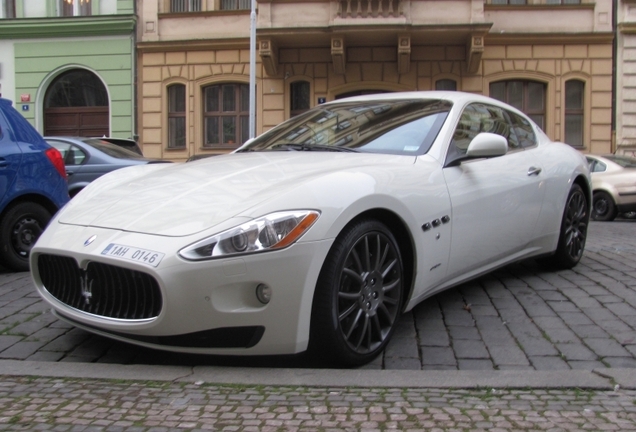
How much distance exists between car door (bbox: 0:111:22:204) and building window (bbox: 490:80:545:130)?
15.5 meters

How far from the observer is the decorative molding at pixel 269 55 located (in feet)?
59.2

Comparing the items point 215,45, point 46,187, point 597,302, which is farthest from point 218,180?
point 215,45

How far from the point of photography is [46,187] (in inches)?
228

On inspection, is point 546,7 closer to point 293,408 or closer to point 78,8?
point 78,8

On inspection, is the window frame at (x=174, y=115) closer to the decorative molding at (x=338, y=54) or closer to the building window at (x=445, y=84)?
the decorative molding at (x=338, y=54)

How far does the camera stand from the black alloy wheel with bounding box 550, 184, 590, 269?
5.26 metres

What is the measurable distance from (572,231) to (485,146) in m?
1.85

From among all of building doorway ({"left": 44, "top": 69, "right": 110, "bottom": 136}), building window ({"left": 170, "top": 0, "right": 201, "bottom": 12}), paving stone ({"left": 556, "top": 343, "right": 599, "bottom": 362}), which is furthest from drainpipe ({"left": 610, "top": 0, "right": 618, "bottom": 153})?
paving stone ({"left": 556, "top": 343, "right": 599, "bottom": 362})

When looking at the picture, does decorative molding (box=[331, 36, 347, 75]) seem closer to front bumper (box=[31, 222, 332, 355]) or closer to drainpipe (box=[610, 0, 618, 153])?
drainpipe (box=[610, 0, 618, 153])

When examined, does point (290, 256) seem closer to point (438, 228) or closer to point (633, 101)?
point (438, 228)

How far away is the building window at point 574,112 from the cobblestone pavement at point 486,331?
14.7 meters

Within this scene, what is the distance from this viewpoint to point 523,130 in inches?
204

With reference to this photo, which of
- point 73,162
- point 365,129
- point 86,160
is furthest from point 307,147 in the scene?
point 73,162

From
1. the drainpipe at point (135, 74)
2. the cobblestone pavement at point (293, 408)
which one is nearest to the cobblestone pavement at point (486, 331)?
the cobblestone pavement at point (293, 408)
